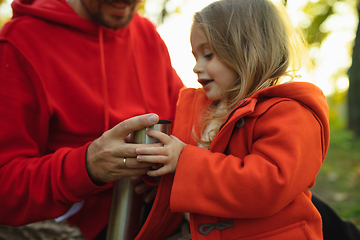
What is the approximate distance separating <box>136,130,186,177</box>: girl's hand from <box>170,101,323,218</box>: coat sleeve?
0.04 metres

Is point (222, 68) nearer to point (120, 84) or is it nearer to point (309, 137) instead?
point (309, 137)

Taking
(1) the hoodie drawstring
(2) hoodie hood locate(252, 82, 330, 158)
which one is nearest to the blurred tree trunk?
(2) hoodie hood locate(252, 82, 330, 158)

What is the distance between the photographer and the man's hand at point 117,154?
1144 millimetres

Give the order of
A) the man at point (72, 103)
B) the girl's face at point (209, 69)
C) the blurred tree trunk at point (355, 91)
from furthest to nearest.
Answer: the blurred tree trunk at point (355, 91) < the girl's face at point (209, 69) < the man at point (72, 103)

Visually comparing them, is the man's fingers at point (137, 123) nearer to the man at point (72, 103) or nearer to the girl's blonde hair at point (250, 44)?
the man at point (72, 103)

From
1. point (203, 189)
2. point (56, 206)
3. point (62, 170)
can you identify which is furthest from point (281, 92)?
point (56, 206)

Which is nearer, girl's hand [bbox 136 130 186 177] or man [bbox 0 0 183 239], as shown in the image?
girl's hand [bbox 136 130 186 177]

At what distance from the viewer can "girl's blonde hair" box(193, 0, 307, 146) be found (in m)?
1.35

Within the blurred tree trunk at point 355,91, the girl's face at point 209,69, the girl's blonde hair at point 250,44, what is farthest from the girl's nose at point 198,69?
the blurred tree trunk at point 355,91

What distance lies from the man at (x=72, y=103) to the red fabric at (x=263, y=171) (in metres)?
0.27

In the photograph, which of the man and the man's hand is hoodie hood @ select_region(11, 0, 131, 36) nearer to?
the man

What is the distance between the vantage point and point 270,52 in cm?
137

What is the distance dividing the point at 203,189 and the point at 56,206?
79 cm

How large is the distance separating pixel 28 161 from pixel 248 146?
45.3 inches
